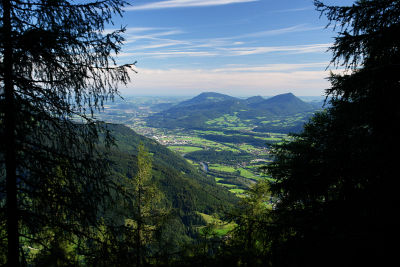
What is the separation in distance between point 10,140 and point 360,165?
728 centimetres

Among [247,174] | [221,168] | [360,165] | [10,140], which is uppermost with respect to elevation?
[10,140]

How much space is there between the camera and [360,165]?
472 cm

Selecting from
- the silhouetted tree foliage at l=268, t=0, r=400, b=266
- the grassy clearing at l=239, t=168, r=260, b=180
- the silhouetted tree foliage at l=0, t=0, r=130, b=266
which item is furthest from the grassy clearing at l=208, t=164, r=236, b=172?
the silhouetted tree foliage at l=0, t=0, r=130, b=266

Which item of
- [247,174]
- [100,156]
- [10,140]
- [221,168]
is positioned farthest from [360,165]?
[221,168]

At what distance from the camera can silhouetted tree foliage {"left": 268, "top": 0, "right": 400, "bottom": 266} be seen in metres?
3.83

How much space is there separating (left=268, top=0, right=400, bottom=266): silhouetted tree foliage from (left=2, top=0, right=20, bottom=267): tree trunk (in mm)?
5377

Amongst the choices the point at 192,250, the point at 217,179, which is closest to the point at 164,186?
the point at 217,179

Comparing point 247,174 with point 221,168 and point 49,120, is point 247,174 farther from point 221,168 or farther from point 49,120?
point 49,120

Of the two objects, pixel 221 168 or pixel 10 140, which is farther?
pixel 221 168

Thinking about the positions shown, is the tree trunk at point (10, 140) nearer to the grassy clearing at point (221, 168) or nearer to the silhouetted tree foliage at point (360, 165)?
the silhouetted tree foliage at point (360, 165)

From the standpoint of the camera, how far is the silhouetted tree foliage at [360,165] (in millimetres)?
3832

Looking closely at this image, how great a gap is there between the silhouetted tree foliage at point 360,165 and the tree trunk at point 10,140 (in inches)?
212

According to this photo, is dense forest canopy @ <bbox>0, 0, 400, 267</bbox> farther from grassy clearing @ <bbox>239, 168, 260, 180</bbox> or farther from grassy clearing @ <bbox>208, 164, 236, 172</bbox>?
grassy clearing @ <bbox>208, 164, 236, 172</bbox>

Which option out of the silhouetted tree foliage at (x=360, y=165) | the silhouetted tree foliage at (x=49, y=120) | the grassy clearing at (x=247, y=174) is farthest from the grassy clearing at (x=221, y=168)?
the silhouetted tree foliage at (x=49, y=120)
